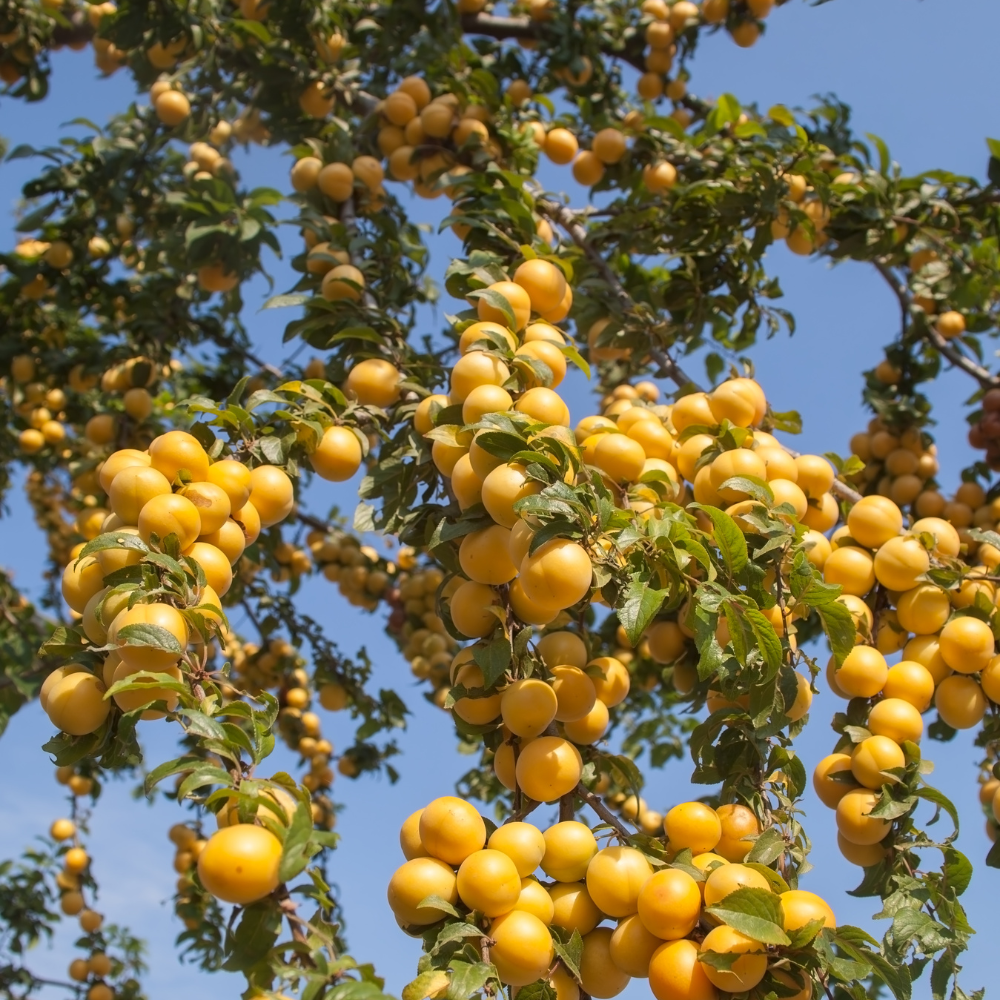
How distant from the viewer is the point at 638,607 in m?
1.38

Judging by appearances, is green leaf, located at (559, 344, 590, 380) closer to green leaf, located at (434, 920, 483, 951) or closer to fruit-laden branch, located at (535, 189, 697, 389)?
fruit-laden branch, located at (535, 189, 697, 389)

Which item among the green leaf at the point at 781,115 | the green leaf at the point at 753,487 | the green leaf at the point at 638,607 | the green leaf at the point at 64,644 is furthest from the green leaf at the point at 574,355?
the green leaf at the point at 781,115

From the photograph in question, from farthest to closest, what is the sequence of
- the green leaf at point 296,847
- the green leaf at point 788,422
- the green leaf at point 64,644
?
the green leaf at point 788,422
the green leaf at point 64,644
the green leaf at point 296,847

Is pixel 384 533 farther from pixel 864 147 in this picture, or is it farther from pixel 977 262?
pixel 977 262

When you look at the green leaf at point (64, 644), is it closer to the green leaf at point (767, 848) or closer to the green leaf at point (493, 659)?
the green leaf at point (493, 659)

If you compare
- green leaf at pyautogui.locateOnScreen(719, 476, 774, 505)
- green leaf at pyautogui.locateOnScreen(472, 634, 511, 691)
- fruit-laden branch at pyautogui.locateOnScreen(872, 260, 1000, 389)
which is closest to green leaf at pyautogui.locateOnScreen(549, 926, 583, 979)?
green leaf at pyautogui.locateOnScreen(472, 634, 511, 691)

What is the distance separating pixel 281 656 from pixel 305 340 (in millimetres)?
2205

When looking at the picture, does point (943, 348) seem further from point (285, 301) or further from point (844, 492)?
point (285, 301)

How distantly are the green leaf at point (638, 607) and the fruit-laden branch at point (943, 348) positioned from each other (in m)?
2.62

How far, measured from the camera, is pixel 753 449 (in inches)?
79.5

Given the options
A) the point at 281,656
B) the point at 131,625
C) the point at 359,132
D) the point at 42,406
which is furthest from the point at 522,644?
the point at 42,406

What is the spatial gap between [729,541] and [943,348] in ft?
9.01

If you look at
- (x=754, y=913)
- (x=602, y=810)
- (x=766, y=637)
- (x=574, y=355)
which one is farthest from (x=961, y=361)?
(x=754, y=913)

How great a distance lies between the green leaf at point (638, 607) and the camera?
135 centimetres
